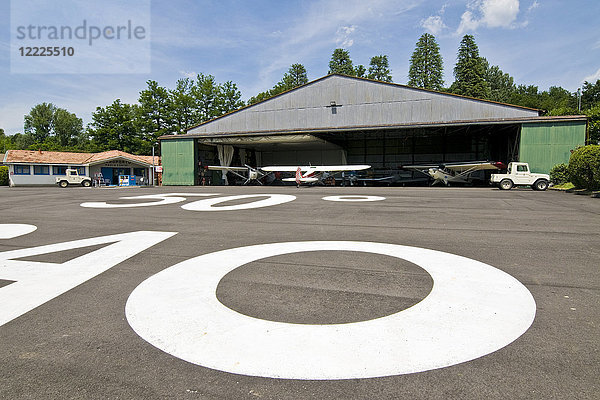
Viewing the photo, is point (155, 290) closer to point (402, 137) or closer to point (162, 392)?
point (162, 392)

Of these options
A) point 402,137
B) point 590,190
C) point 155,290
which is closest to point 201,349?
point 155,290

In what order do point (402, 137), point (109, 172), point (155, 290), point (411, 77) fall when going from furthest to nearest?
point (411, 77) → point (109, 172) → point (402, 137) → point (155, 290)

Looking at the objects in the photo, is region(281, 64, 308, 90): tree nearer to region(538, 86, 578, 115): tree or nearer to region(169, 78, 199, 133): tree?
region(169, 78, 199, 133): tree

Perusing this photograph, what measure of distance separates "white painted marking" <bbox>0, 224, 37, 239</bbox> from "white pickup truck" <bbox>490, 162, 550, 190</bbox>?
2171cm

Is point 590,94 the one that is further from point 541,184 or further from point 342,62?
point 541,184

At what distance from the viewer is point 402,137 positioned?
114 feet

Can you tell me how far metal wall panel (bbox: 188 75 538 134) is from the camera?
23484 mm

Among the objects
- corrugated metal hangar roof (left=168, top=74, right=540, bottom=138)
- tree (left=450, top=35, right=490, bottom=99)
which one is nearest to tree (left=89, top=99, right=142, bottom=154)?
corrugated metal hangar roof (left=168, top=74, right=540, bottom=138)

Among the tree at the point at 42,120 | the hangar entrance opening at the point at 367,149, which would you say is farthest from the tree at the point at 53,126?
the hangar entrance opening at the point at 367,149

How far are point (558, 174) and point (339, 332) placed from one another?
80.4ft

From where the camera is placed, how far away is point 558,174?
68.1ft

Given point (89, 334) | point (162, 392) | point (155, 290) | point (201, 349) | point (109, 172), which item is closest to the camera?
point (162, 392)

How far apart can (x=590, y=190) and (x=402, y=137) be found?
64.9 ft

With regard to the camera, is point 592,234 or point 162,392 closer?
point 162,392
